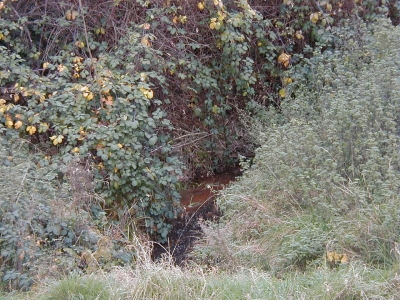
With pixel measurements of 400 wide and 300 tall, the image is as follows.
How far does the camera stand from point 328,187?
20.9ft

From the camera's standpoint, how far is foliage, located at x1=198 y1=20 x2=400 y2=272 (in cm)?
562

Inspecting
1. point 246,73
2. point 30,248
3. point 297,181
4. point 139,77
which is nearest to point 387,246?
point 297,181

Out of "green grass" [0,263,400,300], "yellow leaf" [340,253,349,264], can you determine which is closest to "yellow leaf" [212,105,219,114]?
"yellow leaf" [340,253,349,264]

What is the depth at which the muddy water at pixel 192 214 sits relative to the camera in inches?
316

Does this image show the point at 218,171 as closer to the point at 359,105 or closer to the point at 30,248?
the point at 359,105

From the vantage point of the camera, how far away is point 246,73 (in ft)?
31.6

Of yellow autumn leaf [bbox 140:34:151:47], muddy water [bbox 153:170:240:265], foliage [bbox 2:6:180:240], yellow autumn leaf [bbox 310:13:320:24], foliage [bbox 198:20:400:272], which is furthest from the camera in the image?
yellow autumn leaf [bbox 310:13:320:24]

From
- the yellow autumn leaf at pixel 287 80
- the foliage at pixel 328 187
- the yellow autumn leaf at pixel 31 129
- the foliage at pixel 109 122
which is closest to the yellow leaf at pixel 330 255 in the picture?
the foliage at pixel 328 187

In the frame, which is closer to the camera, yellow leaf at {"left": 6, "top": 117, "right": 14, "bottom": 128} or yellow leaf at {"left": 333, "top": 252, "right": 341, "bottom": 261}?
yellow leaf at {"left": 333, "top": 252, "right": 341, "bottom": 261}

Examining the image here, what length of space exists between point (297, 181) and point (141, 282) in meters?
2.82

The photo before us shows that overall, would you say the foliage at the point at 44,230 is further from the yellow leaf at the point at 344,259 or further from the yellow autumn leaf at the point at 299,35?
the yellow autumn leaf at the point at 299,35

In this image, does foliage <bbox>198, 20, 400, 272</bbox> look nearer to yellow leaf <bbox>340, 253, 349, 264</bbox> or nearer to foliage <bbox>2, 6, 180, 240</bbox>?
yellow leaf <bbox>340, 253, 349, 264</bbox>

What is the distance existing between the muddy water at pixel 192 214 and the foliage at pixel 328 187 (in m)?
0.60

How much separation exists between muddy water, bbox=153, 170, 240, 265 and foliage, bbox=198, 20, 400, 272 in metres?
0.60
